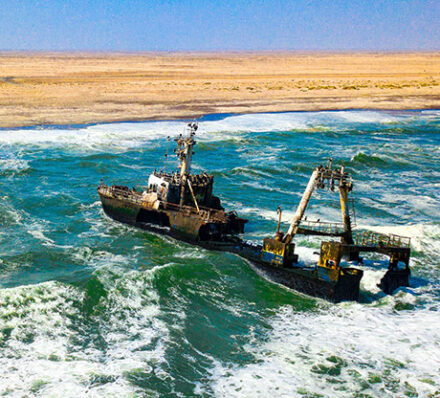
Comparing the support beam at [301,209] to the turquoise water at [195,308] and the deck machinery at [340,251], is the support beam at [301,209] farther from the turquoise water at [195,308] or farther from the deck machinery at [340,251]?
the turquoise water at [195,308]

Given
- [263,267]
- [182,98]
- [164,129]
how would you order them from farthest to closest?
[182,98] < [164,129] < [263,267]

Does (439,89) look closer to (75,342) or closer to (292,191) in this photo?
(292,191)

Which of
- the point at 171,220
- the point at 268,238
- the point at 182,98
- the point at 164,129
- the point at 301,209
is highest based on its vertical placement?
the point at 182,98

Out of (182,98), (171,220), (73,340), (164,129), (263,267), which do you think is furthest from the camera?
(182,98)

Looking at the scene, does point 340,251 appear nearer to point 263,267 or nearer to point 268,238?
point 268,238

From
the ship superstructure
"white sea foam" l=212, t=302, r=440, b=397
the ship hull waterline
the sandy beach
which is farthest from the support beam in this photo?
the sandy beach

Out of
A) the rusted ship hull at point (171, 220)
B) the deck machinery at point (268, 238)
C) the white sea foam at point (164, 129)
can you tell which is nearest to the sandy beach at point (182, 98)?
the white sea foam at point (164, 129)

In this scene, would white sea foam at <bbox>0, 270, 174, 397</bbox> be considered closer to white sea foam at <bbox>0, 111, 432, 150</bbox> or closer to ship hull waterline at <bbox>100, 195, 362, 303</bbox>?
ship hull waterline at <bbox>100, 195, 362, 303</bbox>

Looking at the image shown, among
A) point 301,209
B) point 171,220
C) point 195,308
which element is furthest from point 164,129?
point 195,308
